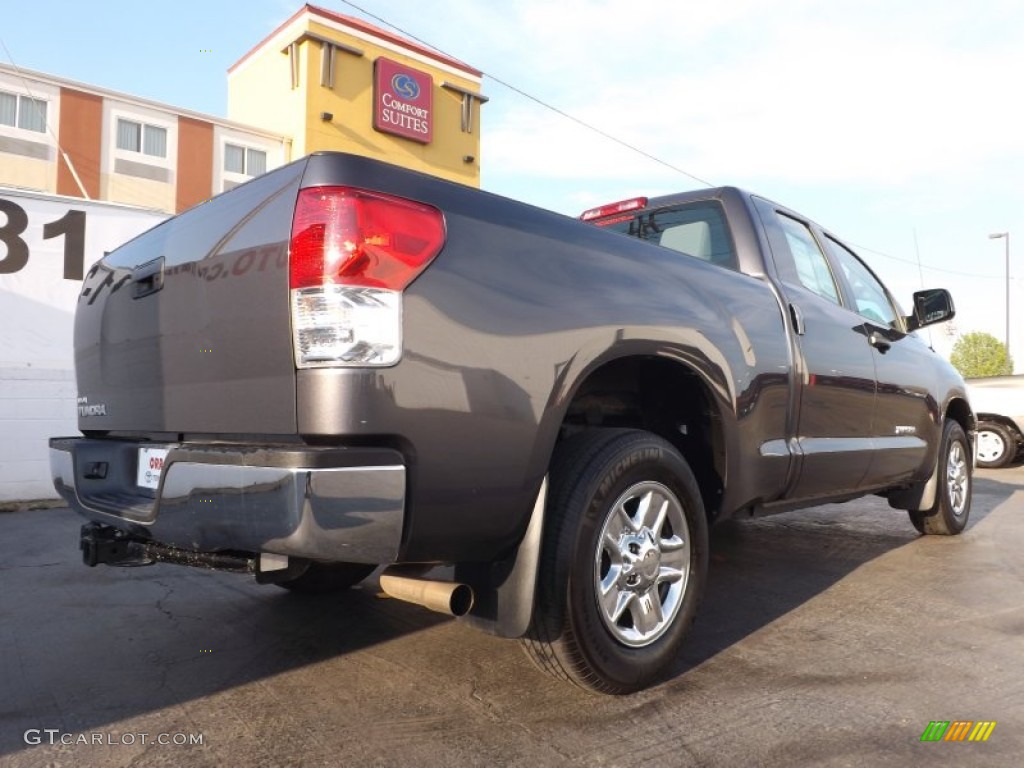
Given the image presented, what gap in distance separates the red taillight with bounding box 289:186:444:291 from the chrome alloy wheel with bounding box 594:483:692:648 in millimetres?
1031

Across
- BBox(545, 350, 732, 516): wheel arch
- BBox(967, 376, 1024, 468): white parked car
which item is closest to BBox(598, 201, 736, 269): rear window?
BBox(545, 350, 732, 516): wheel arch

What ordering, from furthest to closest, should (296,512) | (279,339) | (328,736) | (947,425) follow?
(947,425), (328,736), (279,339), (296,512)

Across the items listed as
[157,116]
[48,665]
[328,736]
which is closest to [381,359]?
[328,736]

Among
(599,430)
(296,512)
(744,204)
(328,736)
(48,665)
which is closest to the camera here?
(296,512)

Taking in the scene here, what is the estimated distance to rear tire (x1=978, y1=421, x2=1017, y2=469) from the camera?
36.9ft

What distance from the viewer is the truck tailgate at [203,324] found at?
82.3 inches

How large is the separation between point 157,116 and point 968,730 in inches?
838

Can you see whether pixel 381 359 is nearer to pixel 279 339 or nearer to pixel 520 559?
pixel 279 339

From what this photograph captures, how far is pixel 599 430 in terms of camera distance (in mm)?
2633

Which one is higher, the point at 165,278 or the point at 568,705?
the point at 165,278

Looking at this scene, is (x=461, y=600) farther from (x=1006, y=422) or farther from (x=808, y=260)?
(x=1006, y=422)

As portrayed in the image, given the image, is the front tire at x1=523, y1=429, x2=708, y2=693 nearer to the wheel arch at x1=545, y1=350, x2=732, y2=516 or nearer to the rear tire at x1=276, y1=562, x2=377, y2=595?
the wheel arch at x1=545, y1=350, x2=732, y2=516

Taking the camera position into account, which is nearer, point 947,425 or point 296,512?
point 296,512

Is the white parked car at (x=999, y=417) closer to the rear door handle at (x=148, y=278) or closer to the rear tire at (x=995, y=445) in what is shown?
the rear tire at (x=995, y=445)
